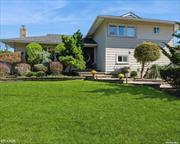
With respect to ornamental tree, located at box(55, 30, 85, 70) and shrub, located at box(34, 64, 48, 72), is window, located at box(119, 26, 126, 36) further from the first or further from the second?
shrub, located at box(34, 64, 48, 72)

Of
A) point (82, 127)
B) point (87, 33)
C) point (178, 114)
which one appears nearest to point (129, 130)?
point (82, 127)

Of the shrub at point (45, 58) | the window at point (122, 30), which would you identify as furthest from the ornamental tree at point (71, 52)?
the window at point (122, 30)

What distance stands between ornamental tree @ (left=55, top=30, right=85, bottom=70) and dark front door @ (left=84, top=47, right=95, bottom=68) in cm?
330

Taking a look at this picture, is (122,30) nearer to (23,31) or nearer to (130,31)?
(130,31)

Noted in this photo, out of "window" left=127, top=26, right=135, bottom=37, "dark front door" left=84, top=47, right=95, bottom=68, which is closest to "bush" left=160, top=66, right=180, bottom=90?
"window" left=127, top=26, right=135, bottom=37

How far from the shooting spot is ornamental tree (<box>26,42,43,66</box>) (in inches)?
991

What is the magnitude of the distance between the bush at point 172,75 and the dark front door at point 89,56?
1398 centimetres

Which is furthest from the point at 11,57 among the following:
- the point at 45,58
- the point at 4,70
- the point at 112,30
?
the point at 112,30

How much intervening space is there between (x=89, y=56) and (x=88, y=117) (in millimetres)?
20438

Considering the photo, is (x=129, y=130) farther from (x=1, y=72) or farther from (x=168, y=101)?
(x=1, y=72)

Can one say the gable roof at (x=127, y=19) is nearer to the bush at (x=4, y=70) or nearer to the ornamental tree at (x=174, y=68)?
the bush at (x=4, y=70)

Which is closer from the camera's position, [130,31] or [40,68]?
[40,68]

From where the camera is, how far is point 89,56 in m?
28.7

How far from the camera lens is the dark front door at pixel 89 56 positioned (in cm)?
2841
